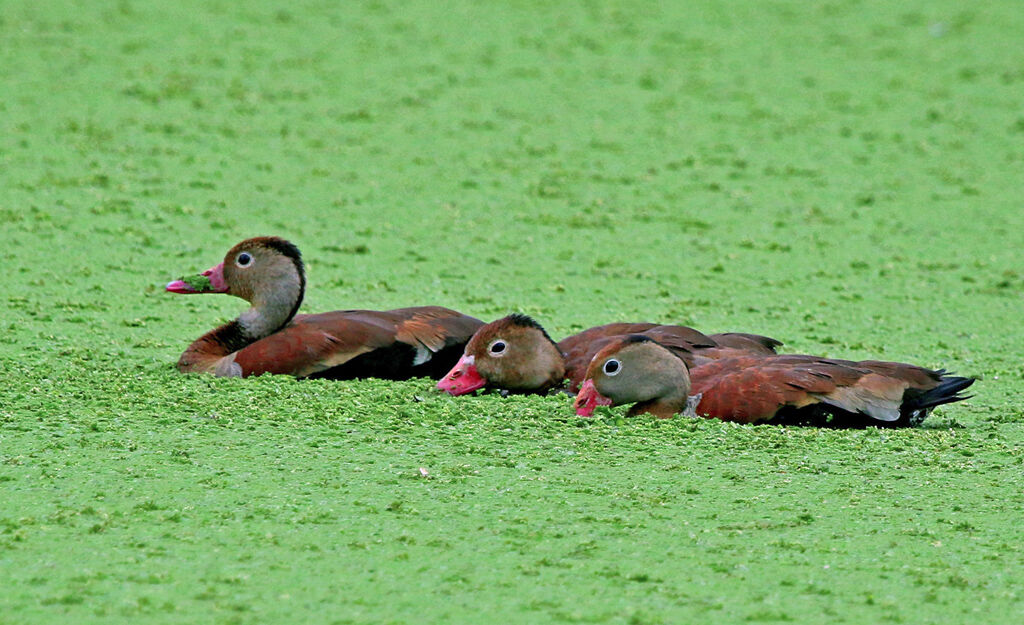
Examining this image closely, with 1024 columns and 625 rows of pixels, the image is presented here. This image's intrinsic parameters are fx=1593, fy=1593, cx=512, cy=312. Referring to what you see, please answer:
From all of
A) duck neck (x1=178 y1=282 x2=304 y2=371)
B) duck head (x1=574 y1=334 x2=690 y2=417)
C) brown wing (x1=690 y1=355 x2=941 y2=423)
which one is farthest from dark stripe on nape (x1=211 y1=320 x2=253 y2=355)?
brown wing (x1=690 y1=355 x2=941 y2=423)

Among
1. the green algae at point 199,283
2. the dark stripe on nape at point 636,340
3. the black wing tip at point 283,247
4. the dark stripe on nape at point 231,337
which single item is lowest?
the dark stripe on nape at point 231,337

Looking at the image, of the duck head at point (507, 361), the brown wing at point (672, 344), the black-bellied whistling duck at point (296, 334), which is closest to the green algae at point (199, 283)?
the black-bellied whistling duck at point (296, 334)

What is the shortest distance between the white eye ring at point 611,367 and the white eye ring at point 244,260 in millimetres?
1727

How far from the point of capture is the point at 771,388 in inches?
210

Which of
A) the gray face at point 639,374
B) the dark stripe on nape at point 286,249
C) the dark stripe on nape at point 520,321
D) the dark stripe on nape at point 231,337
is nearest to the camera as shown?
the gray face at point 639,374

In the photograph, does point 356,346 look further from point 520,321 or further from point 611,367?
point 611,367

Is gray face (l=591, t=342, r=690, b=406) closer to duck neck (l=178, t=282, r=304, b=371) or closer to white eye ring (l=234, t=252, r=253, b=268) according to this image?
duck neck (l=178, t=282, r=304, b=371)

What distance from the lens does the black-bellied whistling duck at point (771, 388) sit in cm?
533

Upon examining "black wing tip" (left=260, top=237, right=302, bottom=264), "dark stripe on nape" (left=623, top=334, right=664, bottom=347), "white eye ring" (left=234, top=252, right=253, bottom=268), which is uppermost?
"black wing tip" (left=260, top=237, right=302, bottom=264)

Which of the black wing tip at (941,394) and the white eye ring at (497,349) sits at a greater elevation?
the black wing tip at (941,394)

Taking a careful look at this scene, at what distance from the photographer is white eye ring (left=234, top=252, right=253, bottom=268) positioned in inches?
255

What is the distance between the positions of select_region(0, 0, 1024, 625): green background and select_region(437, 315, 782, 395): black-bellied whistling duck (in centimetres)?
19

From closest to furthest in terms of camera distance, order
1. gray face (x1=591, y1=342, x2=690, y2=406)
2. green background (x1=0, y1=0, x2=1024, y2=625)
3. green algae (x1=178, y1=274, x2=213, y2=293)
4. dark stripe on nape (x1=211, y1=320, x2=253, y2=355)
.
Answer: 1. green background (x1=0, y1=0, x2=1024, y2=625)
2. gray face (x1=591, y1=342, x2=690, y2=406)
3. dark stripe on nape (x1=211, y1=320, x2=253, y2=355)
4. green algae (x1=178, y1=274, x2=213, y2=293)

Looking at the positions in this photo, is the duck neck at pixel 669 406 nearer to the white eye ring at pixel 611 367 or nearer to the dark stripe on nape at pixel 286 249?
the white eye ring at pixel 611 367
